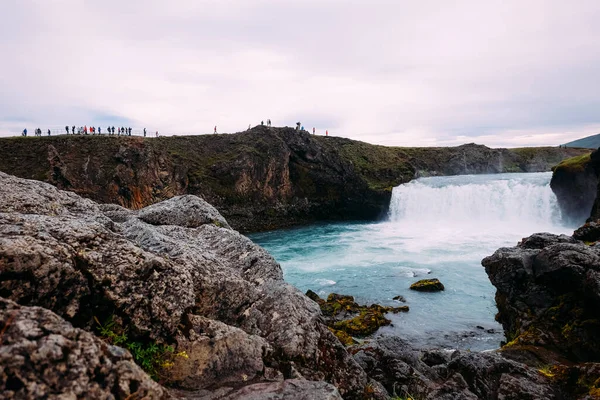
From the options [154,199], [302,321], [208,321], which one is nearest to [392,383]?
[302,321]

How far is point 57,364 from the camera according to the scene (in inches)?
117

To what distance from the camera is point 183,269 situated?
562 cm

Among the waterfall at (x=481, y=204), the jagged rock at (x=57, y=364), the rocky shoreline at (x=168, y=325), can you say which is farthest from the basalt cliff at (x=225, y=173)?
the jagged rock at (x=57, y=364)

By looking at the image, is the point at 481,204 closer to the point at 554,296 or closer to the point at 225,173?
the point at 225,173

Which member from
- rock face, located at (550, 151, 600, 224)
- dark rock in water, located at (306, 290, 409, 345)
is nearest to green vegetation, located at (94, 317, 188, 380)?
dark rock in water, located at (306, 290, 409, 345)

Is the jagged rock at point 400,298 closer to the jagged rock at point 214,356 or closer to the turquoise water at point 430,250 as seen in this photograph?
the turquoise water at point 430,250

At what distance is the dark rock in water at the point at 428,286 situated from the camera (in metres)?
26.5

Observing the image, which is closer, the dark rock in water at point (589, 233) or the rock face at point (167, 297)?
the rock face at point (167, 297)

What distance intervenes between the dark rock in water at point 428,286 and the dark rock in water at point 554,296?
1010 centimetres

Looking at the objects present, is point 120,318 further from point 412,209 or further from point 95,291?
point 412,209

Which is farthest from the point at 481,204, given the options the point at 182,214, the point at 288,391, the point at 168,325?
the point at 168,325

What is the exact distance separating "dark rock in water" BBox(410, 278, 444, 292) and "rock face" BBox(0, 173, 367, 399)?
2167 centimetres

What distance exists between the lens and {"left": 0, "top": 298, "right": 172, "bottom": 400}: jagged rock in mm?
2764

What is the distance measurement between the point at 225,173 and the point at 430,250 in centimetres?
3446
